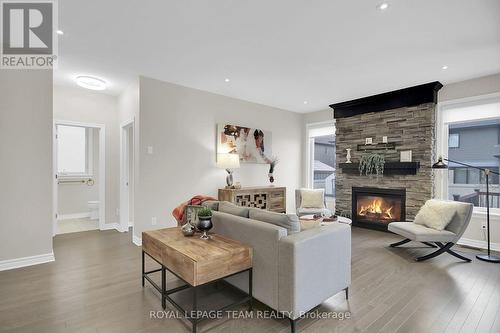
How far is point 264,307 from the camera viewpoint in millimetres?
2305

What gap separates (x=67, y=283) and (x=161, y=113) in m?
2.65

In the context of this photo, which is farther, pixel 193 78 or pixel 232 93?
pixel 232 93

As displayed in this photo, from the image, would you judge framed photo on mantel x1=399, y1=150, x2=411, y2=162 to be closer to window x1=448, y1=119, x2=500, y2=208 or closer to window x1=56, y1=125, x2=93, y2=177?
window x1=448, y1=119, x2=500, y2=208

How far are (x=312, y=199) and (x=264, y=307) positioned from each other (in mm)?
3314

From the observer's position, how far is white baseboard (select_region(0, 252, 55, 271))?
3.10 meters

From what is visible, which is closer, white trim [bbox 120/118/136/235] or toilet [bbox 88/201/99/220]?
white trim [bbox 120/118/136/235]

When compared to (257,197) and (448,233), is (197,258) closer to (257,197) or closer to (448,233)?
(257,197)

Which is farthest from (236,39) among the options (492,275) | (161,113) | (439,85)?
(492,275)

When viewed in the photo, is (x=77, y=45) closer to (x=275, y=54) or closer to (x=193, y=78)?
(x=193, y=78)

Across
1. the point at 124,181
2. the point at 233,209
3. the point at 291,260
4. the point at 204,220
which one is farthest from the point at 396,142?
the point at 124,181

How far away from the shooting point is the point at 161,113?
420cm

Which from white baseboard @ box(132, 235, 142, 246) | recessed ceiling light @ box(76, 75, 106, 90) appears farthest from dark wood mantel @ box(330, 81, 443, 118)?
white baseboard @ box(132, 235, 142, 246)

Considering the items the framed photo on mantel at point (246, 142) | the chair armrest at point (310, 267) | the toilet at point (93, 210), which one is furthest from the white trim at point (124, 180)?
the chair armrest at point (310, 267)
